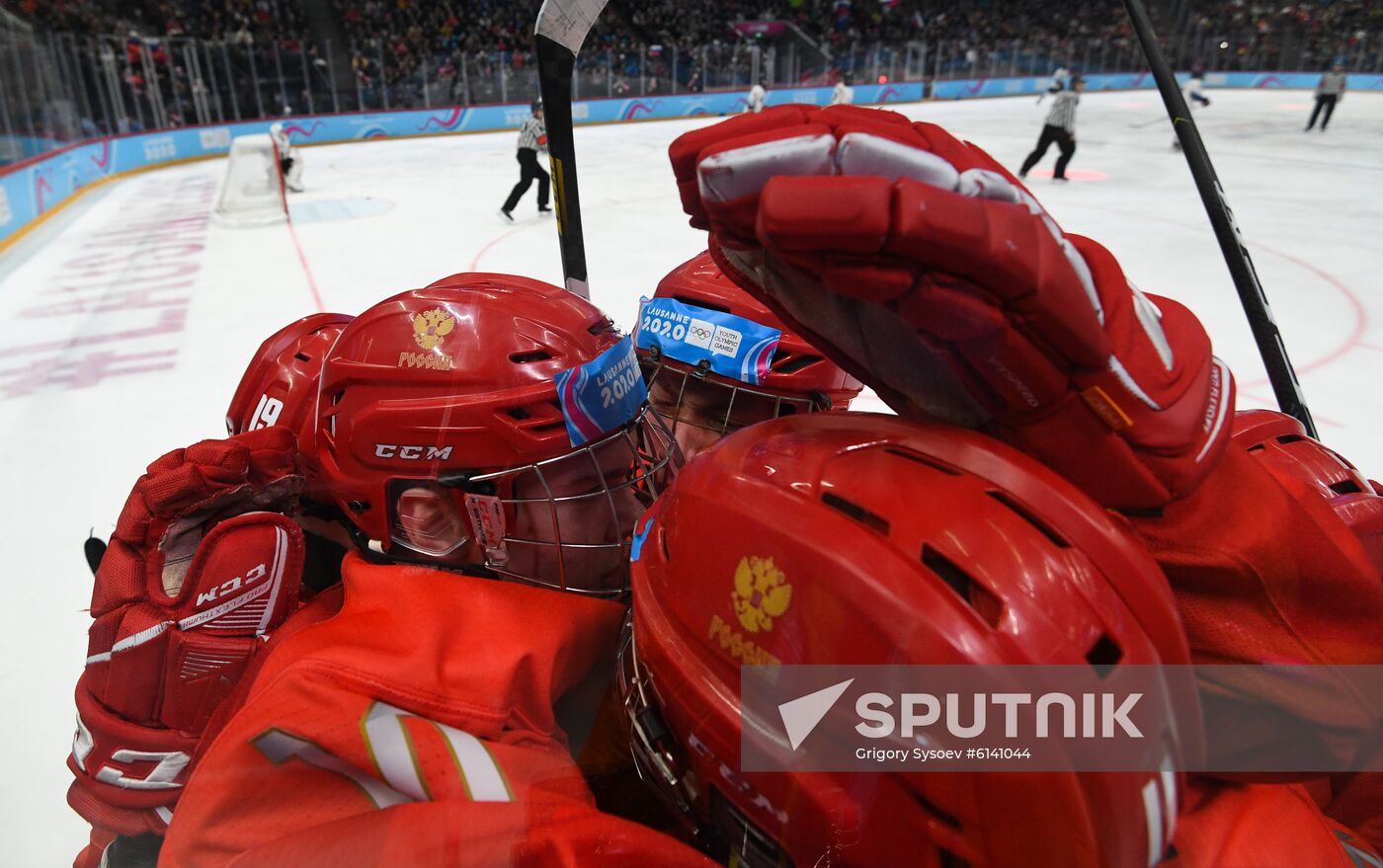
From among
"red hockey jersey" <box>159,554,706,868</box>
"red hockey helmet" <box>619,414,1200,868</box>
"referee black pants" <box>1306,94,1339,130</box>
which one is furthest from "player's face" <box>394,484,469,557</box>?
"referee black pants" <box>1306,94,1339,130</box>

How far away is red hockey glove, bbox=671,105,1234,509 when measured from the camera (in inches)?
21.7

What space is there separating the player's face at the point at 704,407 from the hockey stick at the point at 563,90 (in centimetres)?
38

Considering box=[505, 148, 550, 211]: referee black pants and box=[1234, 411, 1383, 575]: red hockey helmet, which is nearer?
box=[1234, 411, 1383, 575]: red hockey helmet

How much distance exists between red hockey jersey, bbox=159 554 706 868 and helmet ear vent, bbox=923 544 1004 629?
44 centimetres

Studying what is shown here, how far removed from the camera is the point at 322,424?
4.16 feet

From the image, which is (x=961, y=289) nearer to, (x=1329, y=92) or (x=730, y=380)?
(x=730, y=380)

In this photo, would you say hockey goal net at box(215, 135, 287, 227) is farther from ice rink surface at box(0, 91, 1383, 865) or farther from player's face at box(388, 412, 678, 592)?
player's face at box(388, 412, 678, 592)

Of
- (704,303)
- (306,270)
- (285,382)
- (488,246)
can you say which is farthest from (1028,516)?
(306,270)

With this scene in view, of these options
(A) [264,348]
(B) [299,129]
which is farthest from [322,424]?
(B) [299,129]

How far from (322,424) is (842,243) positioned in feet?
3.31

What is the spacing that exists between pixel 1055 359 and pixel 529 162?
7.17 meters

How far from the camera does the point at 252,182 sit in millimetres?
7832

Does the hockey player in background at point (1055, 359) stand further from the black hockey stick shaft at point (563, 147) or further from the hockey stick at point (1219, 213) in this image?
the hockey stick at point (1219, 213)

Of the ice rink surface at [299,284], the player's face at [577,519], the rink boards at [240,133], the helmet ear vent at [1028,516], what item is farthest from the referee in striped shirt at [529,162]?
the helmet ear vent at [1028,516]
